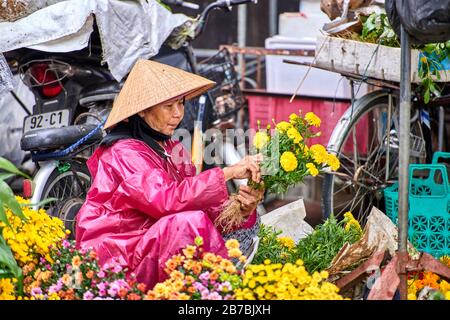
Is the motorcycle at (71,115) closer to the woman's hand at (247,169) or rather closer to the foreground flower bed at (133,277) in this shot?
the foreground flower bed at (133,277)

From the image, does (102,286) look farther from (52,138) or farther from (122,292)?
(52,138)

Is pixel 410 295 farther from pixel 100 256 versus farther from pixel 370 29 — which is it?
pixel 370 29

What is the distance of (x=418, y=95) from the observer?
223 inches

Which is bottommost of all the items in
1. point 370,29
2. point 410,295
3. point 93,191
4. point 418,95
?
point 410,295

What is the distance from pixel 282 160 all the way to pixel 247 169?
6.5 inches

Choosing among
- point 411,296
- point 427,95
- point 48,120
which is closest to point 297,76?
point 427,95

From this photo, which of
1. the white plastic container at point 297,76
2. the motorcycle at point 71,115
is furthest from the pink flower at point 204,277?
the white plastic container at point 297,76

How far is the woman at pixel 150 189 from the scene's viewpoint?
144 inches

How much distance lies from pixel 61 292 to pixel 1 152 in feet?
11.6

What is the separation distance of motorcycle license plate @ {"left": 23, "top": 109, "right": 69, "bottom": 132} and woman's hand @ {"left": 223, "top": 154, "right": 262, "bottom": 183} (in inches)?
83.0

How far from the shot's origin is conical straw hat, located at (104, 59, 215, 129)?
389 cm

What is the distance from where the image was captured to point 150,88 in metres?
3.95

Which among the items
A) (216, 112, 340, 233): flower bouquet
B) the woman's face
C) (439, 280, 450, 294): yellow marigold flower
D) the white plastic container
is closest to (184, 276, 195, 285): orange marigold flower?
(216, 112, 340, 233): flower bouquet
